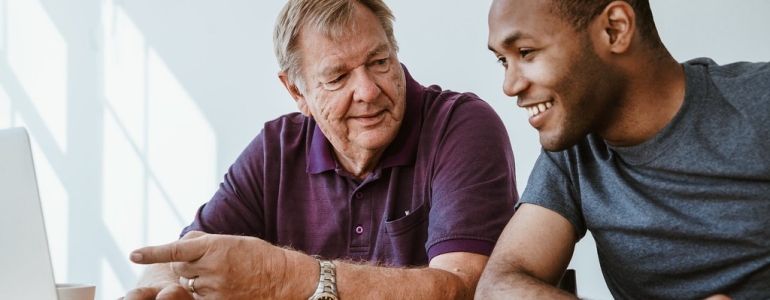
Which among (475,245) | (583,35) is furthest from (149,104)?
(583,35)

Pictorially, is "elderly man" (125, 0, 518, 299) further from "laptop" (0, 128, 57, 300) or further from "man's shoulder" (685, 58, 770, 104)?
"man's shoulder" (685, 58, 770, 104)

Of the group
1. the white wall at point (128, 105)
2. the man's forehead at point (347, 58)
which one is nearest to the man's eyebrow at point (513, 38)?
the man's forehead at point (347, 58)

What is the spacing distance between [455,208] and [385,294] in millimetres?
275

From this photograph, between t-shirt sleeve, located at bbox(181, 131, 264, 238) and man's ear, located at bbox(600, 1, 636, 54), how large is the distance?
3.26ft

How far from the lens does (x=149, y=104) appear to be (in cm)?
392

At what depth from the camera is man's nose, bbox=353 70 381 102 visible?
1952 mm

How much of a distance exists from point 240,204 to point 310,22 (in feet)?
1.59

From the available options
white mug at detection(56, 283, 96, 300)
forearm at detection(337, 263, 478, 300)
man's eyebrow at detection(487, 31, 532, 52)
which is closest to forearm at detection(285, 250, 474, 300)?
forearm at detection(337, 263, 478, 300)

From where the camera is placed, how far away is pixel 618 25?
1496 mm

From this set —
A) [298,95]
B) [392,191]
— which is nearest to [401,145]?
[392,191]

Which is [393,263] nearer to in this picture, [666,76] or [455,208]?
[455,208]

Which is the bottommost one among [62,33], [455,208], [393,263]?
[393,263]

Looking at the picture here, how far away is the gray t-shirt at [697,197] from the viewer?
1430 mm

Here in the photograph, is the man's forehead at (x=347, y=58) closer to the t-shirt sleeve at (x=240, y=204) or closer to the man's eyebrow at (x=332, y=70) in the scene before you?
the man's eyebrow at (x=332, y=70)
